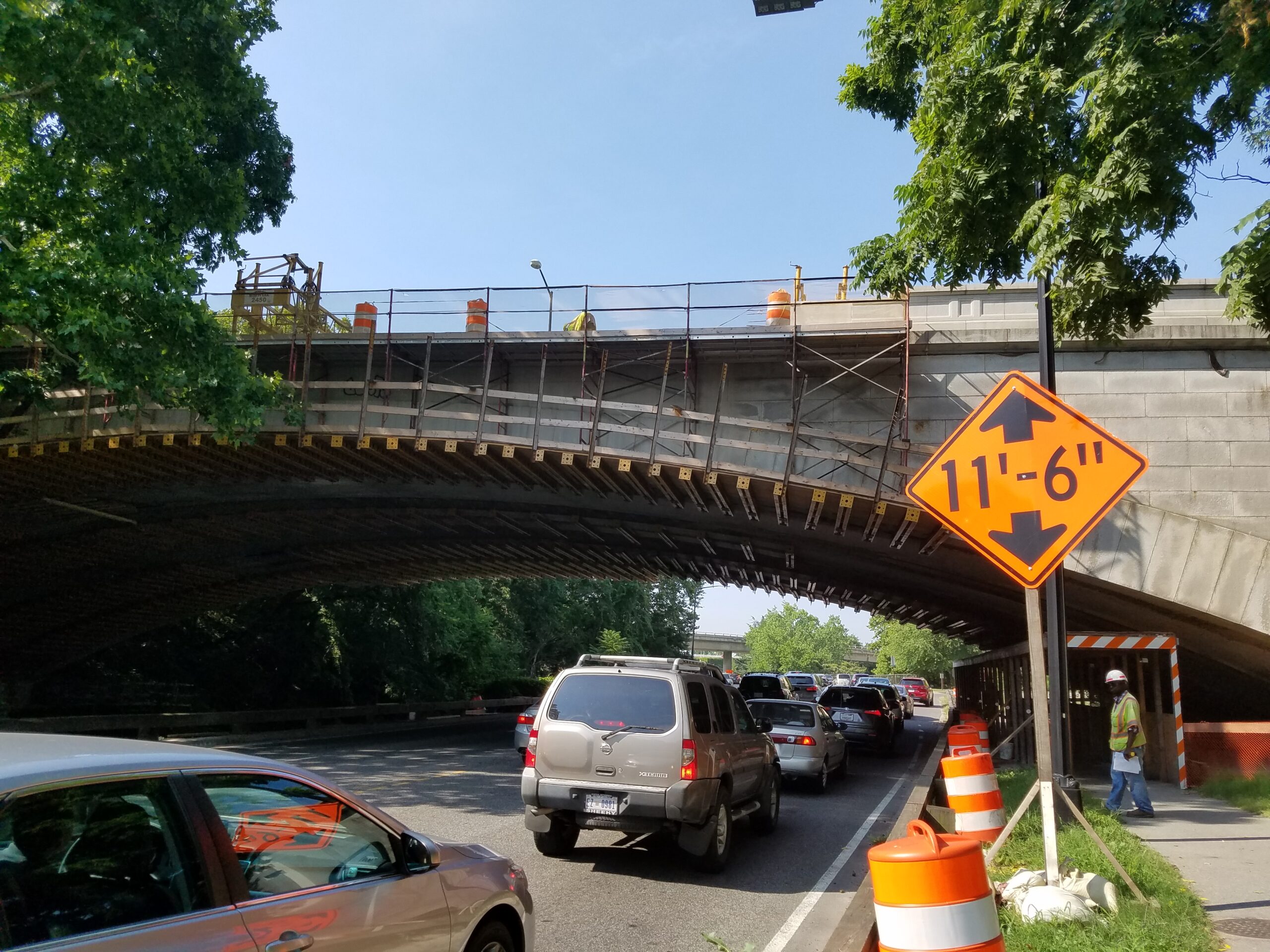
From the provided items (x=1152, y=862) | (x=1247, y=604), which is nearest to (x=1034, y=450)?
(x=1152, y=862)

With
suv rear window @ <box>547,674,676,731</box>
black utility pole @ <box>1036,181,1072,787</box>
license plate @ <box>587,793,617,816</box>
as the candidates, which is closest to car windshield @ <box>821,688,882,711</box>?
black utility pole @ <box>1036,181,1072,787</box>

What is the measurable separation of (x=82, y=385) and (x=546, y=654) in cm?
4255

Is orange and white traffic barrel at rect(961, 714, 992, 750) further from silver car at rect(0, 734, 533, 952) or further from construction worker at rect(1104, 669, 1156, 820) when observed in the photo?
silver car at rect(0, 734, 533, 952)

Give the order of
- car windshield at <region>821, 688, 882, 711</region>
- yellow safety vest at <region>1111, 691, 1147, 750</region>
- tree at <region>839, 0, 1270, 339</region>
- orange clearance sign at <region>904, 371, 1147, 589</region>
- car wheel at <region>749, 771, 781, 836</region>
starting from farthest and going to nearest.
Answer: car windshield at <region>821, 688, 882, 711</region>, yellow safety vest at <region>1111, 691, 1147, 750</region>, car wheel at <region>749, 771, 781, 836</region>, tree at <region>839, 0, 1270, 339</region>, orange clearance sign at <region>904, 371, 1147, 589</region>

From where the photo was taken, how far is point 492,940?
14.5 ft

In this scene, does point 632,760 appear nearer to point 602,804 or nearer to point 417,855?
point 602,804

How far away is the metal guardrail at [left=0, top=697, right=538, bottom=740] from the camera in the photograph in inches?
848

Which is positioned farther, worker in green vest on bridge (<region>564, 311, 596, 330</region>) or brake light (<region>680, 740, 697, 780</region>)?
worker in green vest on bridge (<region>564, 311, 596, 330</region>)

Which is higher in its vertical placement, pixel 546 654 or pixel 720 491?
pixel 720 491

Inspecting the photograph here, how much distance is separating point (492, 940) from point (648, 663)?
483 centimetres

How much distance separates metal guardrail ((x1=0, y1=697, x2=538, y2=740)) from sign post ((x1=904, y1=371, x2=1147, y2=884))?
47.9 ft

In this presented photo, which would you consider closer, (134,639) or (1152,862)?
(1152,862)

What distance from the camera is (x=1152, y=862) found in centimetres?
773

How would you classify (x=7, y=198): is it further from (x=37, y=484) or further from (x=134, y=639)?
(x=134, y=639)
